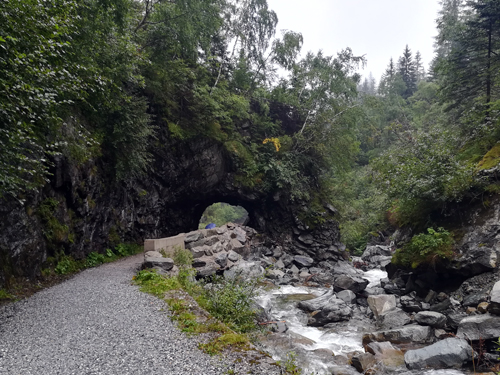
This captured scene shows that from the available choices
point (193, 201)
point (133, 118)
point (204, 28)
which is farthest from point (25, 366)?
point (193, 201)

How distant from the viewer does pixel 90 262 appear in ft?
39.1

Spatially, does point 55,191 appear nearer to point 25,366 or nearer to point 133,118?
point 133,118

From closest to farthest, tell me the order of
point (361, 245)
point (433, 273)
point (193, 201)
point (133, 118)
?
point (433, 273)
point (133, 118)
point (193, 201)
point (361, 245)

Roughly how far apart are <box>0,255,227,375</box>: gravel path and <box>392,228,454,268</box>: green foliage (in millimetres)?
9085

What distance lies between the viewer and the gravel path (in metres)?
3.93

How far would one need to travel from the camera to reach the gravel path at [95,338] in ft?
12.9

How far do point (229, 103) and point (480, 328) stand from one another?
1773 centimetres

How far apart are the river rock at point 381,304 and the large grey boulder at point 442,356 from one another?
3072mm

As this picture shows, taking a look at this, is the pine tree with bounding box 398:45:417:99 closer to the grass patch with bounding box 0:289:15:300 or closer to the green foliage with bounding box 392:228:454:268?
the green foliage with bounding box 392:228:454:268

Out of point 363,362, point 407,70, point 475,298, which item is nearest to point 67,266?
point 363,362

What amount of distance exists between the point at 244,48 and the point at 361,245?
20445 millimetres

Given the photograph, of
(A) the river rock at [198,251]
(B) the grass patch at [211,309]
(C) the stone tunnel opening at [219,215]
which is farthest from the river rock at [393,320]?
(C) the stone tunnel opening at [219,215]

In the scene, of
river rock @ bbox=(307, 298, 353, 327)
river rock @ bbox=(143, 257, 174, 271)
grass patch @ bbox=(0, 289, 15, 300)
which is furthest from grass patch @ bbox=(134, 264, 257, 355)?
river rock @ bbox=(307, 298, 353, 327)

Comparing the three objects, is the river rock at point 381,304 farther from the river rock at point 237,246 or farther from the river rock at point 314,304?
the river rock at point 237,246
